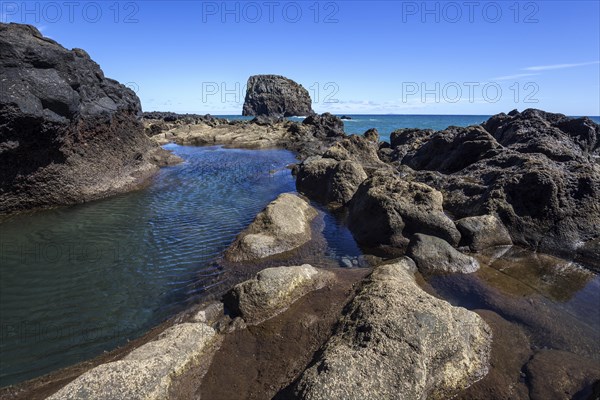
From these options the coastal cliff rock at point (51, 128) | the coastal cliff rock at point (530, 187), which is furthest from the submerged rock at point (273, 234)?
the coastal cliff rock at point (51, 128)

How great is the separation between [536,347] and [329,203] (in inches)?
525

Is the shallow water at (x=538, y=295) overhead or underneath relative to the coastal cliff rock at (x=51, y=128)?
underneath

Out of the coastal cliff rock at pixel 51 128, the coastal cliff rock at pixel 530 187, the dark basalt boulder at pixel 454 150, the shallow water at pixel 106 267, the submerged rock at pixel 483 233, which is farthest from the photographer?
the dark basalt boulder at pixel 454 150

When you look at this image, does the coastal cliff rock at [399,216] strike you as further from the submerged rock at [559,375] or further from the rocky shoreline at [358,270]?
the submerged rock at [559,375]

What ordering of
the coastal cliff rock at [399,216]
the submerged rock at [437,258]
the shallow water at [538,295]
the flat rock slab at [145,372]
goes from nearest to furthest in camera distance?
1. the flat rock slab at [145,372]
2. the shallow water at [538,295]
3. the submerged rock at [437,258]
4. the coastal cliff rock at [399,216]

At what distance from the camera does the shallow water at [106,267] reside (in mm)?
8211

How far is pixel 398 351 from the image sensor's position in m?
6.07

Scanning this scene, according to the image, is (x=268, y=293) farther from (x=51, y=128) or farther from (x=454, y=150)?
(x=454, y=150)

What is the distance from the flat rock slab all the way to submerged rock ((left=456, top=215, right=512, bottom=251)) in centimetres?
1041

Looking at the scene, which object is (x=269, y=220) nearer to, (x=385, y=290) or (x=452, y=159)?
(x=385, y=290)

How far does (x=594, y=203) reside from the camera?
45.3ft

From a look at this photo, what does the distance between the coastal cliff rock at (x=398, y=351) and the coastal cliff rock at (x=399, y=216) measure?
5629 mm

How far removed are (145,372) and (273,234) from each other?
7.91m

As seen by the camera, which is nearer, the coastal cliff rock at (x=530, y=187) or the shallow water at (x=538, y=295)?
the shallow water at (x=538, y=295)
